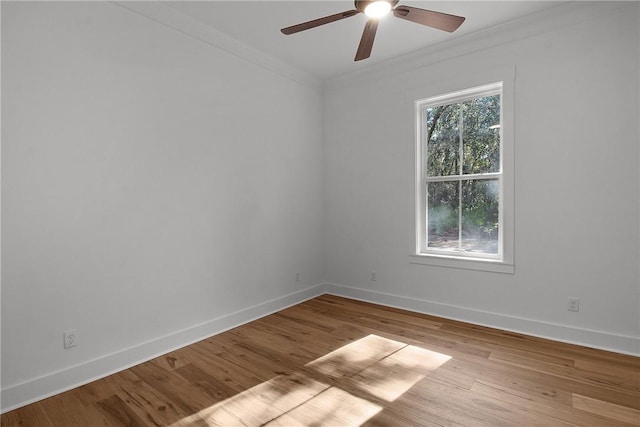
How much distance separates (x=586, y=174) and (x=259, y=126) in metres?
3.03

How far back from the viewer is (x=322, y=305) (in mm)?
4008

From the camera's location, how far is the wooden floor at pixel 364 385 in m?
1.93

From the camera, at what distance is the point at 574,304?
9.35 feet

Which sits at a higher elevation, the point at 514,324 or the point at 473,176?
the point at 473,176

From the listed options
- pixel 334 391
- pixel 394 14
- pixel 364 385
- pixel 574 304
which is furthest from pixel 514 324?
pixel 394 14

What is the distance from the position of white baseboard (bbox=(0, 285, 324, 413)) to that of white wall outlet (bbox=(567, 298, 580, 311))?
2820mm

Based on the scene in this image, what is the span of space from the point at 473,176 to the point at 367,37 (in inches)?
73.4

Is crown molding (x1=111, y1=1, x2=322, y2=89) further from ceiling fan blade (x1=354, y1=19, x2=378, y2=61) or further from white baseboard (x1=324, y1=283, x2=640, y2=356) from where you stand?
white baseboard (x1=324, y1=283, x2=640, y2=356)

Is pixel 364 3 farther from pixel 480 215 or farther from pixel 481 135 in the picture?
pixel 480 215

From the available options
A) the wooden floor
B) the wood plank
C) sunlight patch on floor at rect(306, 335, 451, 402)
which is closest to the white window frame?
the wooden floor

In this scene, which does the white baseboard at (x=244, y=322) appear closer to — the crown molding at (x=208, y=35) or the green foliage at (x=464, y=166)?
the green foliage at (x=464, y=166)

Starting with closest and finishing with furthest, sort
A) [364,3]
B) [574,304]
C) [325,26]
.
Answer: [364,3] → [574,304] → [325,26]

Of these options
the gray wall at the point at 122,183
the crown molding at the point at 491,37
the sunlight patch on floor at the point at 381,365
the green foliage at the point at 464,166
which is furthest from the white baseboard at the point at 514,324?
the crown molding at the point at 491,37

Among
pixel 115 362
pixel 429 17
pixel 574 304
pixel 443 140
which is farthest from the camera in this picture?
pixel 443 140
